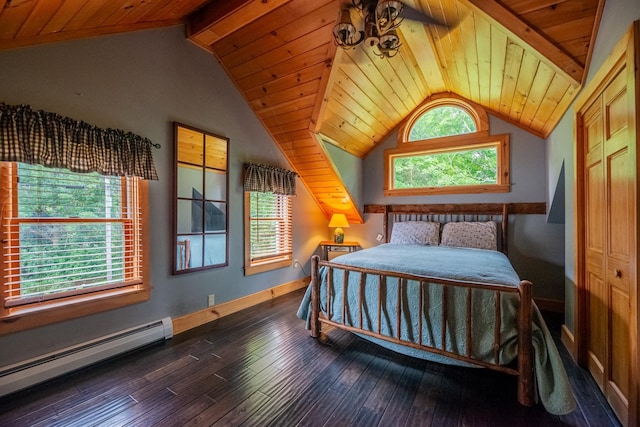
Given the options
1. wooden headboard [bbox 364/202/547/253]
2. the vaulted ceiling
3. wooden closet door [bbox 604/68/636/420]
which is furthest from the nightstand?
wooden closet door [bbox 604/68/636/420]

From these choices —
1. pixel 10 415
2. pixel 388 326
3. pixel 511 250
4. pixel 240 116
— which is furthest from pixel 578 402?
pixel 240 116

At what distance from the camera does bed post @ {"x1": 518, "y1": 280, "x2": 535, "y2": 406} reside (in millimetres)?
1649

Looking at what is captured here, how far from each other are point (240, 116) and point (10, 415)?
120 inches

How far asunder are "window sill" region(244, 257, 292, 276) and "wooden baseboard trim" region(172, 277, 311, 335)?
0.29m

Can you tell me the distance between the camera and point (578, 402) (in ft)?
5.57

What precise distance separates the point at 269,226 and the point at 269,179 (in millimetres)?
675

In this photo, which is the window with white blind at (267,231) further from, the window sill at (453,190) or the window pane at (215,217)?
the window sill at (453,190)

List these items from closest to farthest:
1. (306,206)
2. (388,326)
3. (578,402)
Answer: (578,402), (388,326), (306,206)

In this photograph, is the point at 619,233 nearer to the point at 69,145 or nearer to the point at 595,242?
the point at 595,242

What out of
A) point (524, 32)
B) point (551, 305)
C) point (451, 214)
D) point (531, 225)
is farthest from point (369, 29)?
point (551, 305)

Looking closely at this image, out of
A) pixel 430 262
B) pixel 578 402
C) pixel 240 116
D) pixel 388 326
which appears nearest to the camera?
pixel 578 402

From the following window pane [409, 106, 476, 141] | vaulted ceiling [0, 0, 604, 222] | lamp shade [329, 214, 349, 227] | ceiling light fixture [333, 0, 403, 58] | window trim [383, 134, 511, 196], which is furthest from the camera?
lamp shade [329, 214, 349, 227]

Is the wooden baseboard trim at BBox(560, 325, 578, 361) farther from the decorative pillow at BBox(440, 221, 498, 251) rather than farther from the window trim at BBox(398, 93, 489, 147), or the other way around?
the window trim at BBox(398, 93, 489, 147)

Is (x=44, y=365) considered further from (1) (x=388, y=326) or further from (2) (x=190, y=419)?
(1) (x=388, y=326)
